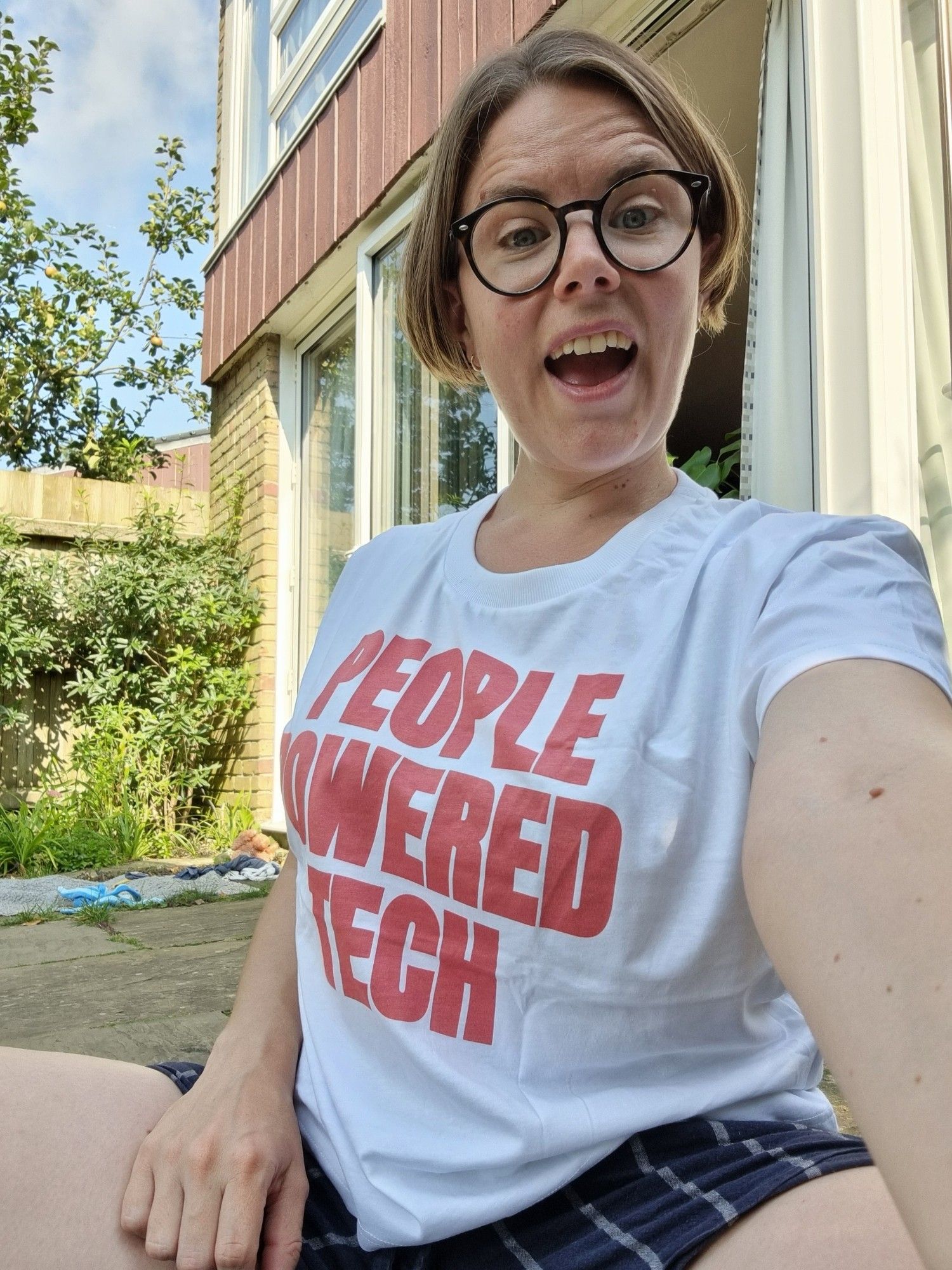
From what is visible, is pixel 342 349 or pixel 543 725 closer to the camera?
pixel 543 725

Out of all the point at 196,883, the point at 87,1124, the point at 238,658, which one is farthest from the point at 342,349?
the point at 87,1124

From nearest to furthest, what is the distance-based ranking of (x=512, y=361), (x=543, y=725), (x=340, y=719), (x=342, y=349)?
1. (x=543, y=725)
2. (x=340, y=719)
3. (x=512, y=361)
4. (x=342, y=349)

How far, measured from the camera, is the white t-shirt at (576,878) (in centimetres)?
64

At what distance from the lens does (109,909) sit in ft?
12.1

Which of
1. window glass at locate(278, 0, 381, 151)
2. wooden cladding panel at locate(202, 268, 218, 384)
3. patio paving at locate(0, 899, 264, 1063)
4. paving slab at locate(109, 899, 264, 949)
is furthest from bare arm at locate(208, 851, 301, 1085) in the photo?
wooden cladding panel at locate(202, 268, 218, 384)

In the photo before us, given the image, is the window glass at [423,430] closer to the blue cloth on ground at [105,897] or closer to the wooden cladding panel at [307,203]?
the wooden cladding panel at [307,203]

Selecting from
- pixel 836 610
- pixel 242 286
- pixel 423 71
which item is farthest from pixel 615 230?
pixel 242 286

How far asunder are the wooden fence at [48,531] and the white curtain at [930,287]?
504 cm

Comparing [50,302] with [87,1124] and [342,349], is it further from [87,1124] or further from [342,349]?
[87,1124]

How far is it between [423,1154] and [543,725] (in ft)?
0.97

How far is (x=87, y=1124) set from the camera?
0.76 metres

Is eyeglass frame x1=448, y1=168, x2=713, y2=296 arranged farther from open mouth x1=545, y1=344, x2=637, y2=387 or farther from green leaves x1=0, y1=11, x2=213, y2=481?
green leaves x1=0, y1=11, x2=213, y2=481

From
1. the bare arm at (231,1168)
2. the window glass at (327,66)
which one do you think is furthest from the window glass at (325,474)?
the bare arm at (231,1168)

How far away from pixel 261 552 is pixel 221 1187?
540 centimetres
